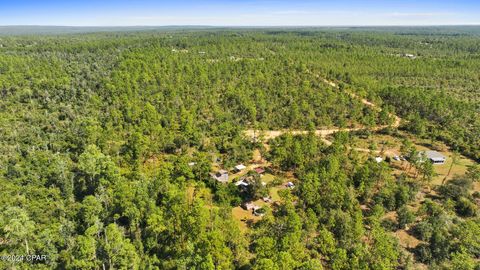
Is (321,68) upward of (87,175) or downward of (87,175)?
upward

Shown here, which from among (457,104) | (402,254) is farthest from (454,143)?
(402,254)

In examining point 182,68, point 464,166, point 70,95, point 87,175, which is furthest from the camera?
point 182,68

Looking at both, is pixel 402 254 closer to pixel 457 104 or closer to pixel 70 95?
pixel 457 104

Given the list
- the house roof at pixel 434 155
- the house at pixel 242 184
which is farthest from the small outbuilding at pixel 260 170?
the house roof at pixel 434 155

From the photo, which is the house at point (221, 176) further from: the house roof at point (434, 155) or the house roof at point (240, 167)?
the house roof at point (434, 155)

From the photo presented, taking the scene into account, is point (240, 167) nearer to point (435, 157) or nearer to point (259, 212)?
point (259, 212)

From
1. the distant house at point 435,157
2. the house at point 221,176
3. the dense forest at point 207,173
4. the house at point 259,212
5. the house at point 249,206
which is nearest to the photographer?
the dense forest at point 207,173

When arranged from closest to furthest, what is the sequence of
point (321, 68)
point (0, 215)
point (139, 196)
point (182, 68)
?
point (0, 215), point (139, 196), point (182, 68), point (321, 68)
